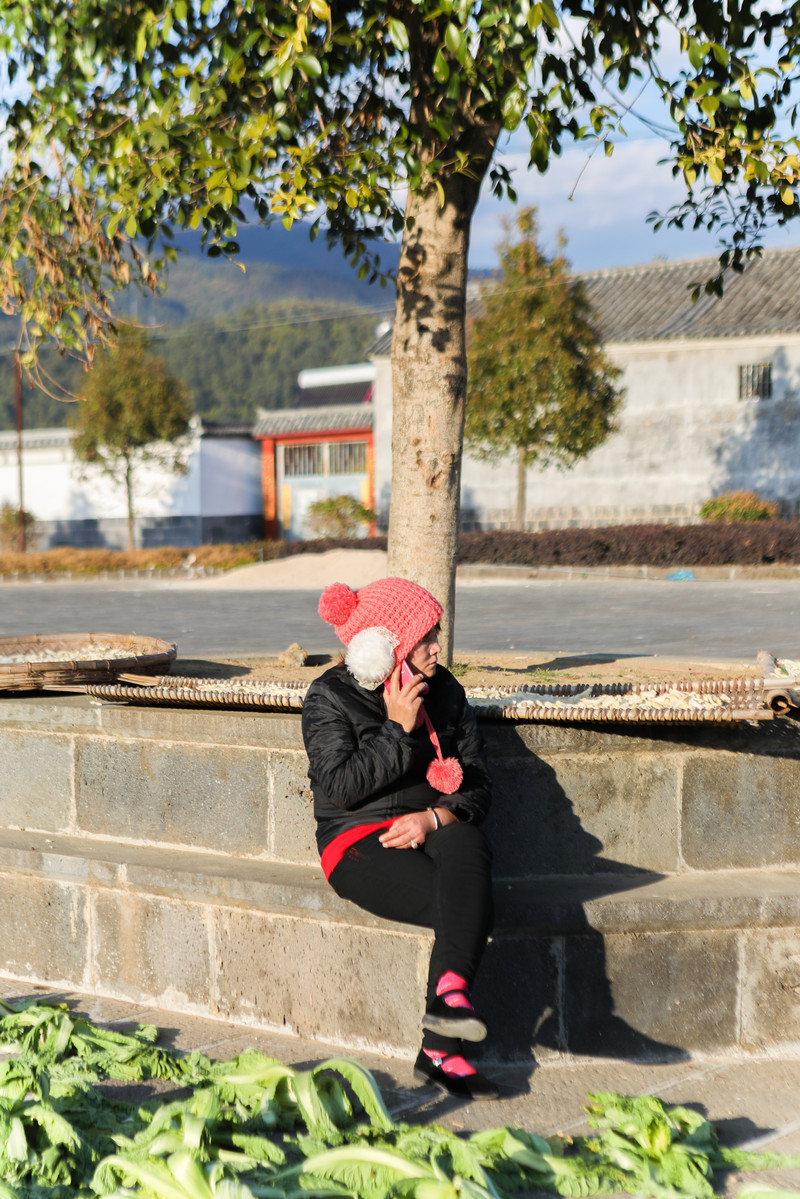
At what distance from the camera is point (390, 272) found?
6.81 m

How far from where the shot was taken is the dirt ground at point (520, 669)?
572 cm

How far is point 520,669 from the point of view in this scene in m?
6.33

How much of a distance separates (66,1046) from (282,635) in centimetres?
798

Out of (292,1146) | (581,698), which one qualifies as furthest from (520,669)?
(292,1146)

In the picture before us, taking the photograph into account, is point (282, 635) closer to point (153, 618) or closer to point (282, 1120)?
point (153, 618)

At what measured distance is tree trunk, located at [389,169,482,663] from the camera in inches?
210

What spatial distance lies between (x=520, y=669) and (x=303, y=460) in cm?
3595

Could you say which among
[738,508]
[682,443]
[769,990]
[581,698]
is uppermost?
[682,443]

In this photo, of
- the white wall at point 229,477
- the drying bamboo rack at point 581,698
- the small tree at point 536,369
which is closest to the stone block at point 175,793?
the drying bamboo rack at point 581,698

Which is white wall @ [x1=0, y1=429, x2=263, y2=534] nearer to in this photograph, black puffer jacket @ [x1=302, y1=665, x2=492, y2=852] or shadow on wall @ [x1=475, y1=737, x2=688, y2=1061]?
black puffer jacket @ [x1=302, y1=665, x2=492, y2=852]

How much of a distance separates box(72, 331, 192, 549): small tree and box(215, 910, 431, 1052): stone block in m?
31.9

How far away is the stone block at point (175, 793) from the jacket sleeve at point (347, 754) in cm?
51

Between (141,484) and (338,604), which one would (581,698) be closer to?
(338,604)

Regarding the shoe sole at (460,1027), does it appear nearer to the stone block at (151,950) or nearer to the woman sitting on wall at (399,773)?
the woman sitting on wall at (399,773)
